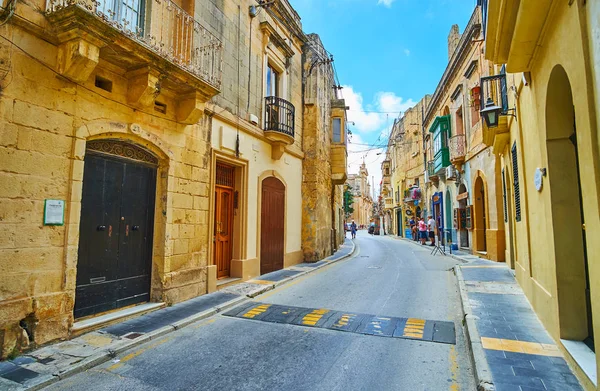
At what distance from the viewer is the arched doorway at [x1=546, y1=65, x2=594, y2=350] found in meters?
3.99

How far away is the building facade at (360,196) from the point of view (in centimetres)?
7356

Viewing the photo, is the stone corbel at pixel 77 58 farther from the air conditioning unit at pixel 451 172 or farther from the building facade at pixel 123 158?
the air conditioning unit at pixel 451 172

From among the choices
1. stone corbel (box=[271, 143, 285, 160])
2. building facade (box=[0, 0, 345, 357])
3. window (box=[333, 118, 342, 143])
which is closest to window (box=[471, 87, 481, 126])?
window (box=[333, 118, 342, 143])

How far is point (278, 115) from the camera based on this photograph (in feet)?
35.9

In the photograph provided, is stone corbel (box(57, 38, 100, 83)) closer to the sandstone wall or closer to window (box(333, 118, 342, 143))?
the sandstone wall

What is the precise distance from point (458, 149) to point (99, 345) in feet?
54.7

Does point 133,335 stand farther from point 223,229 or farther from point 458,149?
point 458,149

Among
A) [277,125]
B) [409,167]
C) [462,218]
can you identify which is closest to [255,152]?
[277,125]

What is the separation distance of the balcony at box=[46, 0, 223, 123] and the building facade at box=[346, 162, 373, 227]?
66.0 meters

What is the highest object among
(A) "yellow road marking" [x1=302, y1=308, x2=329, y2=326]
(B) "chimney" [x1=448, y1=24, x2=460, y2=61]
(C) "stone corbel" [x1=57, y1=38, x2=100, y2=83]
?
(B) "chimney" [x1=448, y1=24, x2=460, y2=61]

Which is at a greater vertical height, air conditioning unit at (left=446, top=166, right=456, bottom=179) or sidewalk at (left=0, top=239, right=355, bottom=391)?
air conditioning unit at (left=446, top=166, right=456, bottom=179)

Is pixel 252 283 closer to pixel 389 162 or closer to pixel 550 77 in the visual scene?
pixel 550 77

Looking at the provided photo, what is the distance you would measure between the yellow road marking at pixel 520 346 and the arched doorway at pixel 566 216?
26cm

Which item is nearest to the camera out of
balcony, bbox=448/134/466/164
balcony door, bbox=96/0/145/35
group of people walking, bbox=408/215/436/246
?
balcony door, bbox=96/0/145/35
